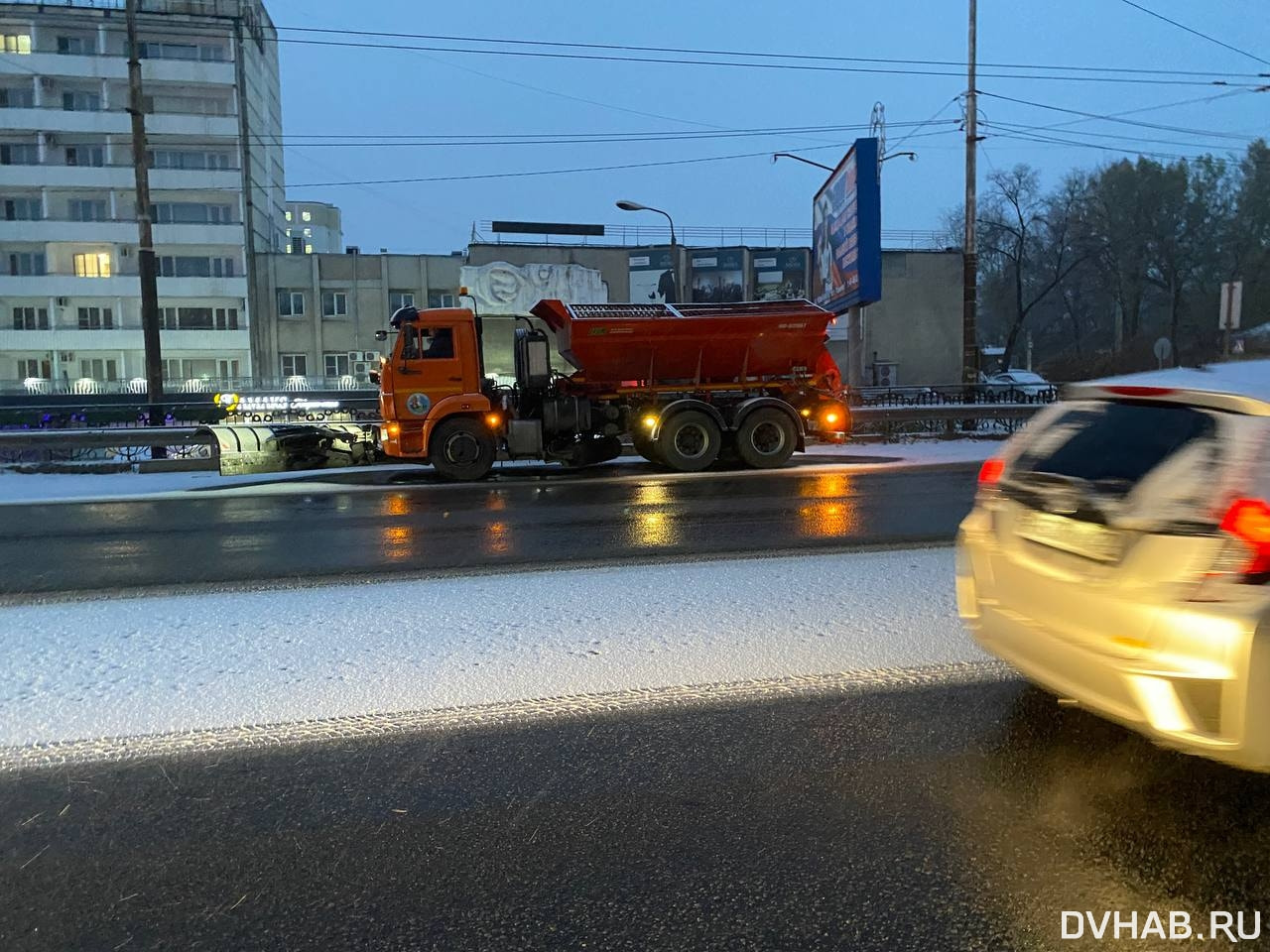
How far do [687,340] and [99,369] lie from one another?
157ft

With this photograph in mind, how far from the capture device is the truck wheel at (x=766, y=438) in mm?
16547

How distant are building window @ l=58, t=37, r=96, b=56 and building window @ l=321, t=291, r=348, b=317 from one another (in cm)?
1876

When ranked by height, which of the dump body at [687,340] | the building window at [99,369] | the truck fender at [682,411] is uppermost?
the building window at [99,369]

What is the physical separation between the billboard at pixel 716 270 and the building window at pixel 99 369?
1342 inches

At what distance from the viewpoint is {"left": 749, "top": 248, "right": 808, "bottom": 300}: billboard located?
56.2m

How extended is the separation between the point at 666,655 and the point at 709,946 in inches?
105

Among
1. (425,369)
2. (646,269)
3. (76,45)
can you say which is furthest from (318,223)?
(425,369)

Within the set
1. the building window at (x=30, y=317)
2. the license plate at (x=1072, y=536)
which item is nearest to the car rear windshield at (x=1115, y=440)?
the license plate at (x=1072, y=536)

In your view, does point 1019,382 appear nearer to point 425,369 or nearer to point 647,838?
point 425,369

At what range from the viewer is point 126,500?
43.9 feet

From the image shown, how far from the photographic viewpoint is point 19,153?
2030 inches

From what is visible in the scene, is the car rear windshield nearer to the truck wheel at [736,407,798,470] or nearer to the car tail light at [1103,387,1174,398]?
the car tail light at [1103,387,1174,398]

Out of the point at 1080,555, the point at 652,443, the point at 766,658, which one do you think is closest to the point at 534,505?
the point at 652,443

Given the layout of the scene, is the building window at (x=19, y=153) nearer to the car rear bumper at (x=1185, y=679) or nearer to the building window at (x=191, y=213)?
the building window at (x=191, y=213)
